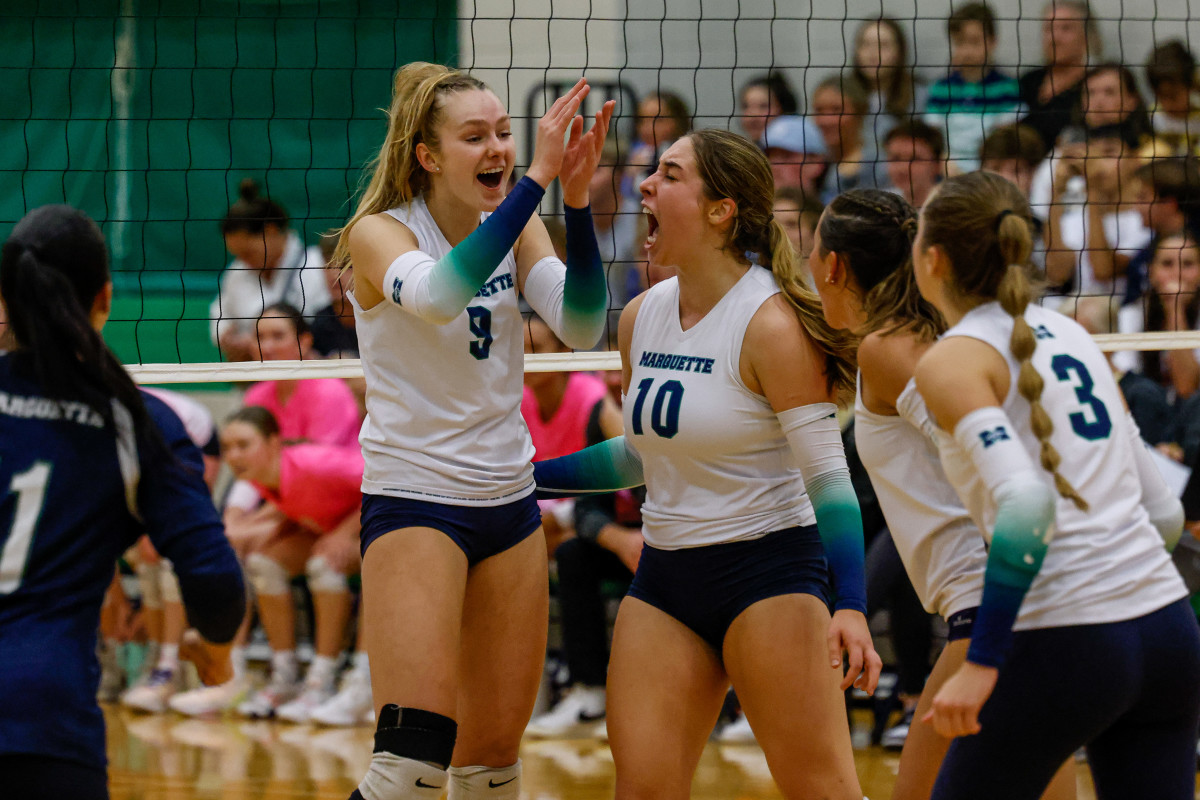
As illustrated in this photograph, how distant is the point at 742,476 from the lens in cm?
280

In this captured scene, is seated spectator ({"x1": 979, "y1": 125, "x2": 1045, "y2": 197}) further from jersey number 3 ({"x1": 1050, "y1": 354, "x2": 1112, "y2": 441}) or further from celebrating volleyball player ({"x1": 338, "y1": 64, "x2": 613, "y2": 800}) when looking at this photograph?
jersey number 3 ({"x1": 1050, "y1": 354, "x2": 1112, "y2": 441})

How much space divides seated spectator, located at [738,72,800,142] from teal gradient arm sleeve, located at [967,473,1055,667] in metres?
4.83

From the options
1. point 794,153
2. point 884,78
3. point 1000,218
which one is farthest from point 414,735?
point 884,78

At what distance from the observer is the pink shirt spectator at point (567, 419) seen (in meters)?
5.27

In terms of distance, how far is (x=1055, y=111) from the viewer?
6.30 m

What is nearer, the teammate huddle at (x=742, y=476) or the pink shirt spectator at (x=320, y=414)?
the teammate huddle at (x=742, y=476)

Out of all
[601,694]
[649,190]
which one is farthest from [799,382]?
[601,694]

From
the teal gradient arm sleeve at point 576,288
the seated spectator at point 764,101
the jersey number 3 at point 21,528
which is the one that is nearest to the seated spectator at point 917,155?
the seated spectator at point 764,101

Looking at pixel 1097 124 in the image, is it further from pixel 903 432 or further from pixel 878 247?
pixel 903 432

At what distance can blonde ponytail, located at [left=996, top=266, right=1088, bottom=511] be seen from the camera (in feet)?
6.87

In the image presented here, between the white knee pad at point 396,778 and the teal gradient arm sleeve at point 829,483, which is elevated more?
the teal gradient arm sleeve at point 829,483

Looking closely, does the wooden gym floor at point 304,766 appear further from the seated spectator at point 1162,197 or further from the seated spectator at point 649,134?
the seated spectator at point 649,134

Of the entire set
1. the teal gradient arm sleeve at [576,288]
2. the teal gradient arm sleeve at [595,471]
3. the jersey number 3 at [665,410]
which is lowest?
the teal gradient arm sleeve at [595,471]

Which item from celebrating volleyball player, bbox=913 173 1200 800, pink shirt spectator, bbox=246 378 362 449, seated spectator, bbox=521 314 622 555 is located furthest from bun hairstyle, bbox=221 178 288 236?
celebrating volleyball player, bbox=913 173 1200 800
